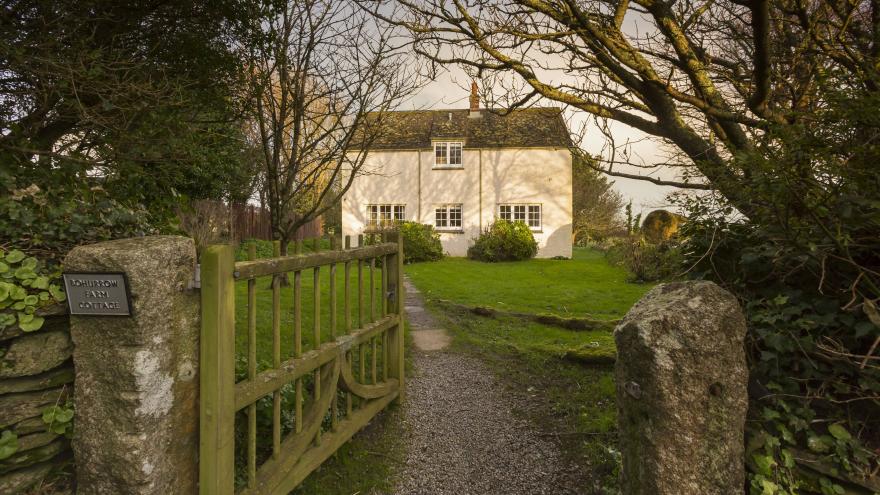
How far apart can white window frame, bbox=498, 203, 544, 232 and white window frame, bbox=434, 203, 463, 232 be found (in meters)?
1.94

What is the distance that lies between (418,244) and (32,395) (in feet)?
54.7

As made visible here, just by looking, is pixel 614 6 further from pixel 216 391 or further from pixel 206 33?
pixel 216 391

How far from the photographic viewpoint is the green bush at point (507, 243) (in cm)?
1977

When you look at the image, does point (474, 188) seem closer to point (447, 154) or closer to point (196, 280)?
point (447, 154)

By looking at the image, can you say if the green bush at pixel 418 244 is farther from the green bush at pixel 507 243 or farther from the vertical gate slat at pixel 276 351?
the vertical gate slat at pixel 276 351

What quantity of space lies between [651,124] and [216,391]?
4687 mm

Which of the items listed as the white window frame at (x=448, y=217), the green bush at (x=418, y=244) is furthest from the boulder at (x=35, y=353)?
the white window frame at (x=448, y=217)

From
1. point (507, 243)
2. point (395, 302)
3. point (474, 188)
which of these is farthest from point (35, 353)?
point (474, 188)

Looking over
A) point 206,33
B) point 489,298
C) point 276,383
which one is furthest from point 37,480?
point 489,298

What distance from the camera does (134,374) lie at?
7.15ft

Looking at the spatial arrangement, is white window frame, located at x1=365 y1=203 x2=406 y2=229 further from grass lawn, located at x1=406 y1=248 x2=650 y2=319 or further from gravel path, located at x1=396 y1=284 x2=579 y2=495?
gravel path, located at x1=396 y1=284 x2=579 y2=495

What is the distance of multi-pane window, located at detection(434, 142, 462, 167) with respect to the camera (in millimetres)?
22391

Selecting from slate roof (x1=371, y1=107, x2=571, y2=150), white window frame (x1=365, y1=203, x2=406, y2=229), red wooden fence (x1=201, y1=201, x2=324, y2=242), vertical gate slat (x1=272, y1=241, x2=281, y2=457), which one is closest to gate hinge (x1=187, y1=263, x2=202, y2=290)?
vertical gate slat (x1=272, y1=241, x2=281, y2=457)

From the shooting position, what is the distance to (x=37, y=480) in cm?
228
